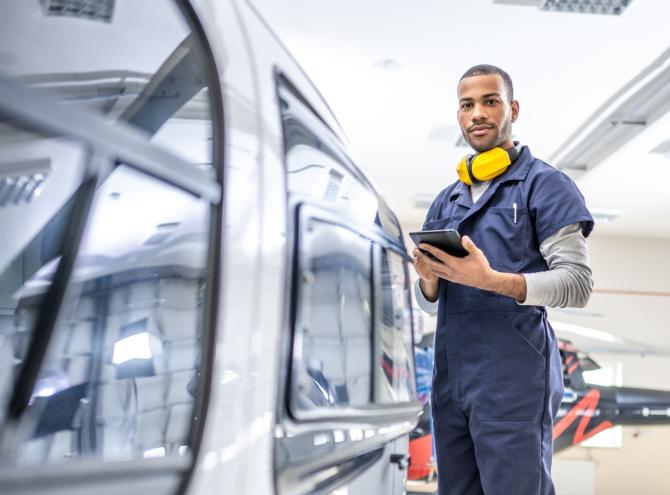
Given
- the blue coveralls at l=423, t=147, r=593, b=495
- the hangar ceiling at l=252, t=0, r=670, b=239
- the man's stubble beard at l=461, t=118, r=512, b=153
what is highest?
the hangar ceiling at l=252, t=0, r=670, b=239

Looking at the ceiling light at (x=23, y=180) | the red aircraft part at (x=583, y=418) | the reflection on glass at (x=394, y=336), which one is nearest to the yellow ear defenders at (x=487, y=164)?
the reflection on glass at (x=394, y=336)

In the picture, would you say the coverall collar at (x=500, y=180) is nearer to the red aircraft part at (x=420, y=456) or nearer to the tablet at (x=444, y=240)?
the tablet at (x=444, y=240)

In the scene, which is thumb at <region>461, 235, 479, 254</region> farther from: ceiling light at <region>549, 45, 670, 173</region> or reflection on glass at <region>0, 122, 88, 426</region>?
ceiling light at <region>549, 45, 670, 173</region>

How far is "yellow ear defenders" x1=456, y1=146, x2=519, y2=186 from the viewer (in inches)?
67.9

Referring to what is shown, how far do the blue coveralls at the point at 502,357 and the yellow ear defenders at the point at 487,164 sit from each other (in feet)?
0.07

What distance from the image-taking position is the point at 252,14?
1367mm

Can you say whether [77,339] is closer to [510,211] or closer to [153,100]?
[153,100]

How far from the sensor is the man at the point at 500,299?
1.56m

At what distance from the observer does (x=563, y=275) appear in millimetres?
1557

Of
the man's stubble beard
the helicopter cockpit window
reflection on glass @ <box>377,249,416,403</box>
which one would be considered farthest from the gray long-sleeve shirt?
the helicopter cockpit window

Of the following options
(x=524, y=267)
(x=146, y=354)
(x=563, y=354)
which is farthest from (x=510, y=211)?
(x=563, y=354)

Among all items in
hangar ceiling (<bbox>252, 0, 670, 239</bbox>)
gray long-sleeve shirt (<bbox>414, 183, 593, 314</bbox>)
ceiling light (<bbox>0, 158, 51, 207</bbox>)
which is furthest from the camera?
hangar ceiling (<bbox>252, 0, 670, 239</bbox>)

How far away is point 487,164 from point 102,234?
1038mm

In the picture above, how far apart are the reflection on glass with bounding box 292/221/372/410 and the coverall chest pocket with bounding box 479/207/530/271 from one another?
308 millimetres
